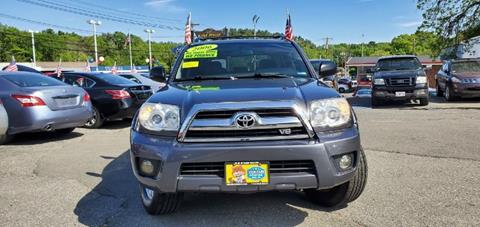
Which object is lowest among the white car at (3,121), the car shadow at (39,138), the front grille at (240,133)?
the car shadow at (39,138)

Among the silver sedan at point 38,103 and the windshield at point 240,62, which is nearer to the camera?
the windshield at point 240,62

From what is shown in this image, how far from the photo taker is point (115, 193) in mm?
4758

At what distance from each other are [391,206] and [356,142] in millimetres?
1016

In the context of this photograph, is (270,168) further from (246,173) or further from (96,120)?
(96,120)

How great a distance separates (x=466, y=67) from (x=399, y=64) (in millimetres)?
2519

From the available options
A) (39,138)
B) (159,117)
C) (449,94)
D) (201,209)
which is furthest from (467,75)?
(159,117)

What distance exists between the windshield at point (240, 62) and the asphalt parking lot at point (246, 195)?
49.0 inches

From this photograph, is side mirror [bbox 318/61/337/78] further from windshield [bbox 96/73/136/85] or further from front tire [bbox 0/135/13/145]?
windshield [bbox 96/73/136/85]

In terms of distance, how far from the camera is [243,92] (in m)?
3.51

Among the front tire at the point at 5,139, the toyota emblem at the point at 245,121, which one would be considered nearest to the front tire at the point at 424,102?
the front tire at the point at 5,139

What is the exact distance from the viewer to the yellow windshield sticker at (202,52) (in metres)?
4.89

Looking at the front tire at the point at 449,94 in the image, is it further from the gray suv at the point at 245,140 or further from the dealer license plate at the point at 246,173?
the dealer license plate at the point at 246,173

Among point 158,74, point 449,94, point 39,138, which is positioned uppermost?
point 158,74

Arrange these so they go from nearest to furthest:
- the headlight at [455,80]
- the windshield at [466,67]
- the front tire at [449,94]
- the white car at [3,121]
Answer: the white car at [3,121] → the headlight at [455,80] → the front tire at [449,94] → the windshield at [466,67]
